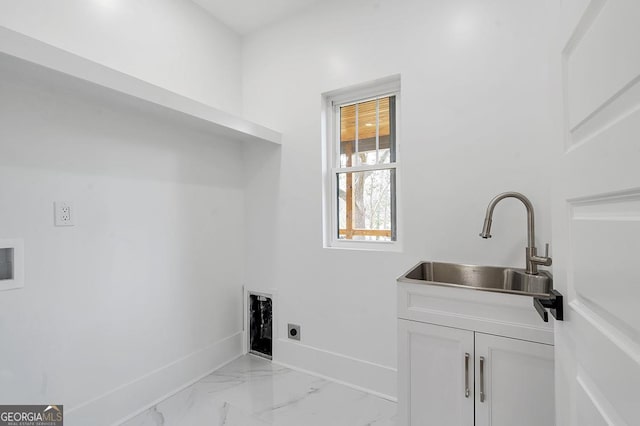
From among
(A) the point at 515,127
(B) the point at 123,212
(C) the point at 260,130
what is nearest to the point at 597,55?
(A) the point at 515,127

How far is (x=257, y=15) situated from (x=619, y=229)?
9.20ft

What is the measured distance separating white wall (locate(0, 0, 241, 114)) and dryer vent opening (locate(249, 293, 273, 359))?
5.58ft

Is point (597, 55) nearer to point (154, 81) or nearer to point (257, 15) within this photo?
point (154, 81)

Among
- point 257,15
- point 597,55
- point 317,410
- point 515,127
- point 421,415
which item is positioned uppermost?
point 257,15

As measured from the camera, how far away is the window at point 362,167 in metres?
2.26

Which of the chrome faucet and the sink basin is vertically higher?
the chrome faucet

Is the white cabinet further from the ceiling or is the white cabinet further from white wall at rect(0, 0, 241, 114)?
the ceiling

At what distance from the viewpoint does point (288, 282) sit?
2.54 metres

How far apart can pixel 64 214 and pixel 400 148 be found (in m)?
2.01

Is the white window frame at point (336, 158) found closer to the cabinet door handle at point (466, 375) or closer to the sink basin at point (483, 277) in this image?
the sink basin at point (483, 277)

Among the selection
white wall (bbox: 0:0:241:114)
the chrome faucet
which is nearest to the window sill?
the chrome faucet

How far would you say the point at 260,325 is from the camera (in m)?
2.76

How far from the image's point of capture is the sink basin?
1.55 metres

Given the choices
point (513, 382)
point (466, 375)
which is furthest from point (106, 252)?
point (513, 382)
